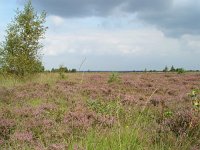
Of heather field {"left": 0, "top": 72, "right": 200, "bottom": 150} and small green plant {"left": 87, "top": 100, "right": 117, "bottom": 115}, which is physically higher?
small green plant {"left": 87, "top": 100, "right": 117, "bottom": 115}

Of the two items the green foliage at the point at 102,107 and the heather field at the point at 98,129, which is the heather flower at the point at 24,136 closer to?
the heather field at the point at 98,129

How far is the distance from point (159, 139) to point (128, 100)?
5751 millimetres

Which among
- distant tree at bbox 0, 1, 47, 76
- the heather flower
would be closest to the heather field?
the heather flower

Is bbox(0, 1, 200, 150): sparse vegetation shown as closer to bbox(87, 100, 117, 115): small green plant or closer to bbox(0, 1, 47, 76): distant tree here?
bbox(87, 100, 117, 115): small green plant

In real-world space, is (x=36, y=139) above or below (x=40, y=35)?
below

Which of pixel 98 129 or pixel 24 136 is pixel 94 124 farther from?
pixel 24 136

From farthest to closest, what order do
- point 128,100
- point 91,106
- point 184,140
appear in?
point 128,100
point 91,106
point 184,140

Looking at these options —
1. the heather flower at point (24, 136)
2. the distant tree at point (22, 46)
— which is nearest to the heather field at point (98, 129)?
the heather flower at point (24, 136)

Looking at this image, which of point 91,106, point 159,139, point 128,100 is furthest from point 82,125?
point 128,100

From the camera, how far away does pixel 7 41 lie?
30750mm

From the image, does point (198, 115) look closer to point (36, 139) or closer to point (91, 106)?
point (36, 139)

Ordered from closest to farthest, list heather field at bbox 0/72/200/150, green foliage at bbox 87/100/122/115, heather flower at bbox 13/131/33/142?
heather field at bbox 0/72/200/150 < heather flower at bbox 13/131/33/142 < green foliage at bbox 87/100/122/115

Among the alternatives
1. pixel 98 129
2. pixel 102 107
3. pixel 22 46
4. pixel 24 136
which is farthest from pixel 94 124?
pixel 22 46

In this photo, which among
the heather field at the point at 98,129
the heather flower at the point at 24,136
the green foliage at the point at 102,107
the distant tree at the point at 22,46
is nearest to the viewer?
the heather field at the point at 98,129
